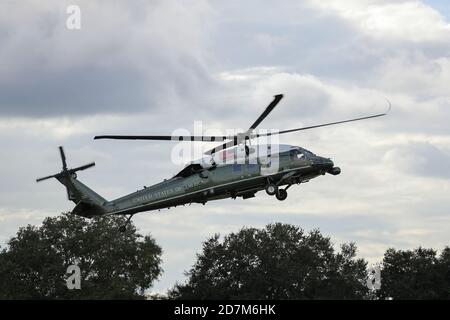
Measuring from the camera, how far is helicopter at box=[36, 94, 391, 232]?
3295 inches

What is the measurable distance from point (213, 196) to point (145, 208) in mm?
5371

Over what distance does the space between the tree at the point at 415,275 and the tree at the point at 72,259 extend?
107ft

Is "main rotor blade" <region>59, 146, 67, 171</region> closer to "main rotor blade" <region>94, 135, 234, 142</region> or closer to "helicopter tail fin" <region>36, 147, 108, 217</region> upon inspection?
"helicopter tail fin" <region>36, 147, 108, 217</region>

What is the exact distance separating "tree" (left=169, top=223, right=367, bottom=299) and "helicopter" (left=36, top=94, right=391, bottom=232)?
71244 millimetres

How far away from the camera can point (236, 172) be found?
84.2 meters

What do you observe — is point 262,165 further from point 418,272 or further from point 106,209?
point 418,272

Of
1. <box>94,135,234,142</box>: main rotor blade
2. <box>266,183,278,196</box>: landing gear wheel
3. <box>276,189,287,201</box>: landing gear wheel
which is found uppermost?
<box>94,135,234,142</box>: main rotor blade

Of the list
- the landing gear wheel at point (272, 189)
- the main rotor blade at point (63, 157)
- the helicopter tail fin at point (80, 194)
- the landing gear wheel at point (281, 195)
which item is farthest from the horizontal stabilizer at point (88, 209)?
the landing gear wheel at point (281, 195)

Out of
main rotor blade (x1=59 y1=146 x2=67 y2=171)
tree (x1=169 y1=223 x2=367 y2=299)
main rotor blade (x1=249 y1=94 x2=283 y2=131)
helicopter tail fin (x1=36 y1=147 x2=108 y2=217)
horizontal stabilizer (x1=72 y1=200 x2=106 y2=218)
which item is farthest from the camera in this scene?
tree (x1=169 y1=223 x2=367 y2=299)

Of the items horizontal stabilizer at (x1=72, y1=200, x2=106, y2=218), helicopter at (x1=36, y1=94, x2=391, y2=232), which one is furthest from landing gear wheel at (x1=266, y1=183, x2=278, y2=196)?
horizontal stabilizer at (x1=72, y1=200, x2=106, y2=218)

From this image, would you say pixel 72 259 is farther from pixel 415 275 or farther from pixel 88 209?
pixel 88 209
